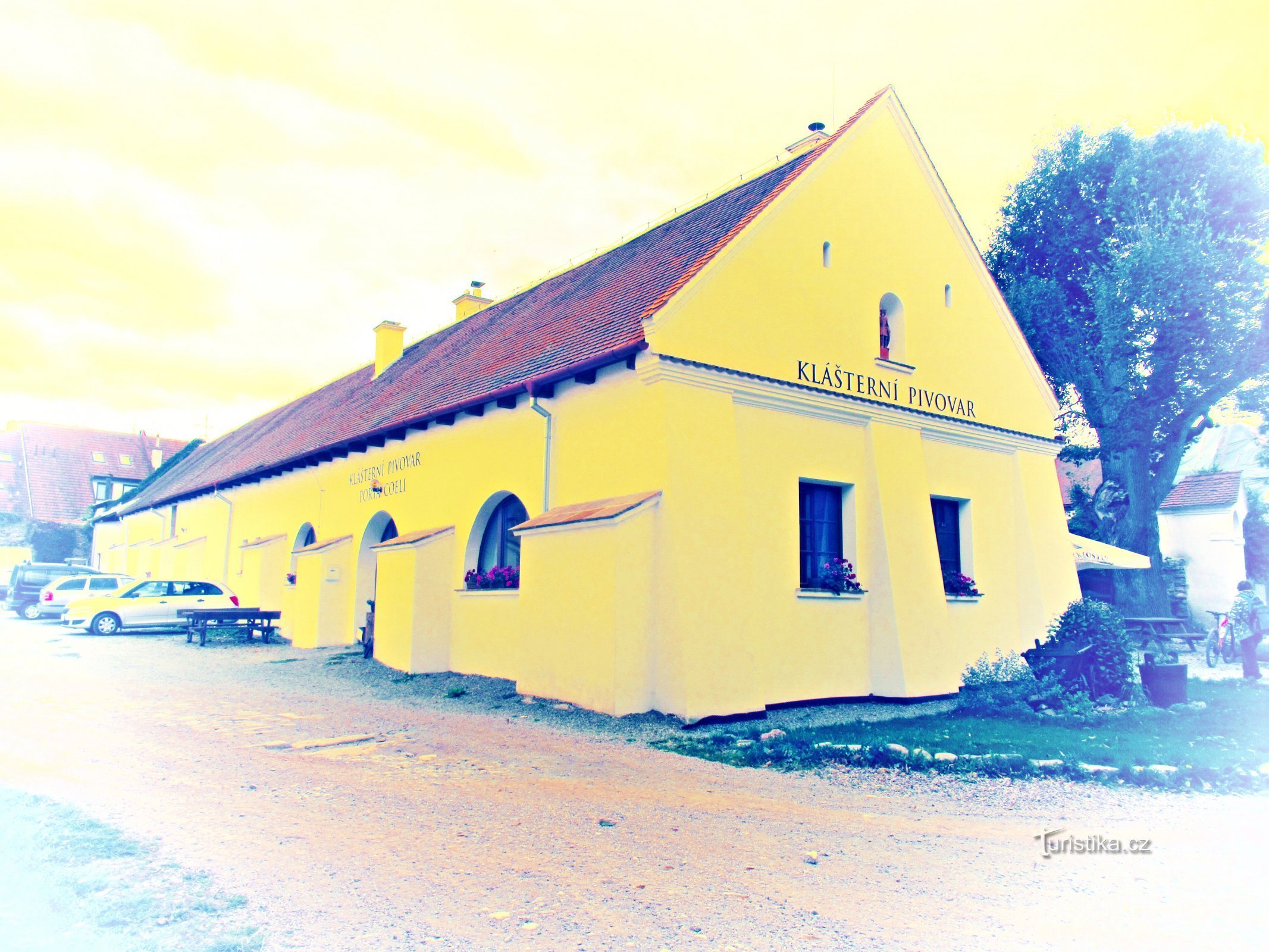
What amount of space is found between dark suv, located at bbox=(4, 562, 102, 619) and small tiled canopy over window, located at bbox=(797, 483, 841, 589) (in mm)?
25248

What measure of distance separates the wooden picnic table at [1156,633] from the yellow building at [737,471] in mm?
3320

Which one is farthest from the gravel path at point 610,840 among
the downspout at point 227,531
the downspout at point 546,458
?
the downspout at point 227,531

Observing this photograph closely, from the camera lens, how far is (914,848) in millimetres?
5594

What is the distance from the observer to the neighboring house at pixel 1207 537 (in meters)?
25.2

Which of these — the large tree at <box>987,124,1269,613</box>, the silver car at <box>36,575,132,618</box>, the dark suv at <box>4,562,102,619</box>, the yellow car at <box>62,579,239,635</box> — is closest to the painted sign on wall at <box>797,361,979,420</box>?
the large tree at <box>987,124,1269,613</box>

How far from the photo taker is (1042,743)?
349 inches

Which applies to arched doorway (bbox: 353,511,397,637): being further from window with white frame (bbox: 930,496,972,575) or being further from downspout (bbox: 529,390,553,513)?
window with white frame (bbox: 930,496,972,575)

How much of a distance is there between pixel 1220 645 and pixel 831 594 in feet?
38.2

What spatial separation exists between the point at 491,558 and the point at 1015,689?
8.44m

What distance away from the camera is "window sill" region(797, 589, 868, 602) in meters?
11.3

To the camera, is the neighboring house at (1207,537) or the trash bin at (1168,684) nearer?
the trash bin at (1168,684)

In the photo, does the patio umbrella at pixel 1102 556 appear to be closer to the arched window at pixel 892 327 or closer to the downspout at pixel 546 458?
the arched window at pixel 892 327

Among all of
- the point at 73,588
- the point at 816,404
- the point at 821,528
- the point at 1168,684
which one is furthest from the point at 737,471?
the point at 73,588

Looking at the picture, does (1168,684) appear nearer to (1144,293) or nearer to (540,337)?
(540,337)
